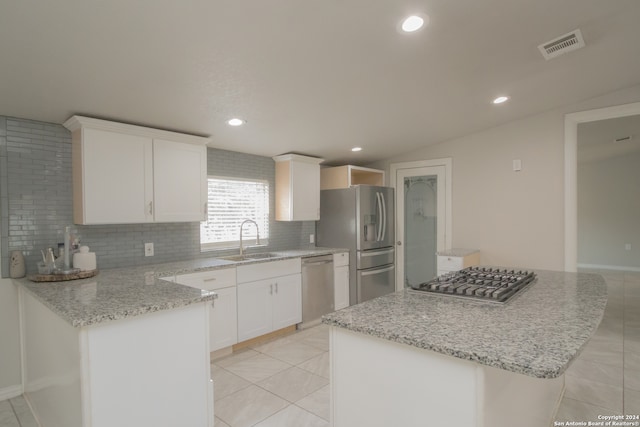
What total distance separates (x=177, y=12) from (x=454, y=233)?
400 centimetres

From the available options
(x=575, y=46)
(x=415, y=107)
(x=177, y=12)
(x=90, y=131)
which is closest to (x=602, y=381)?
(x=575, y=46)

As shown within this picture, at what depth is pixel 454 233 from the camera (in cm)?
450

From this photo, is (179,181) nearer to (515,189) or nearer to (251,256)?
(251,256)

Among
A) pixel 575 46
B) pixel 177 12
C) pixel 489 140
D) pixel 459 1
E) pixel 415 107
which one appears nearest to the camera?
pixel 177 12

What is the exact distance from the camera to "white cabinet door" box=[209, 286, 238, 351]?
9.78 feet

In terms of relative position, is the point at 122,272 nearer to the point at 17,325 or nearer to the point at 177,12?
the point at 17,325

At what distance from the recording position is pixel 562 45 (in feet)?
7.61

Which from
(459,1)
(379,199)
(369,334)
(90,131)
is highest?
(459,1)

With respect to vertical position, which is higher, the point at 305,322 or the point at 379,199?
the point at 379,199

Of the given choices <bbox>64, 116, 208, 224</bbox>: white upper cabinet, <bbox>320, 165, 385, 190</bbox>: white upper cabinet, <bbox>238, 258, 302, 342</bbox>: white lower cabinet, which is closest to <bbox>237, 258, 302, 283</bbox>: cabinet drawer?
<bbox>238, 258, 302, 342</bbox>: white lower cabinet

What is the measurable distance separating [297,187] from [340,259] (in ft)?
3.46

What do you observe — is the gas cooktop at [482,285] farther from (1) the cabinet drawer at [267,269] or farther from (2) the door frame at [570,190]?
(2) the door frame at [570,190]

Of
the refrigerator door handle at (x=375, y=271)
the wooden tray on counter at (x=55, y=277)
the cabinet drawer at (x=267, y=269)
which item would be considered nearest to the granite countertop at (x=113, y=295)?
the wooden tray on counter at (x=55, y=277)

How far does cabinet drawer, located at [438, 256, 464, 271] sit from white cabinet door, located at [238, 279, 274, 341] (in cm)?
199
